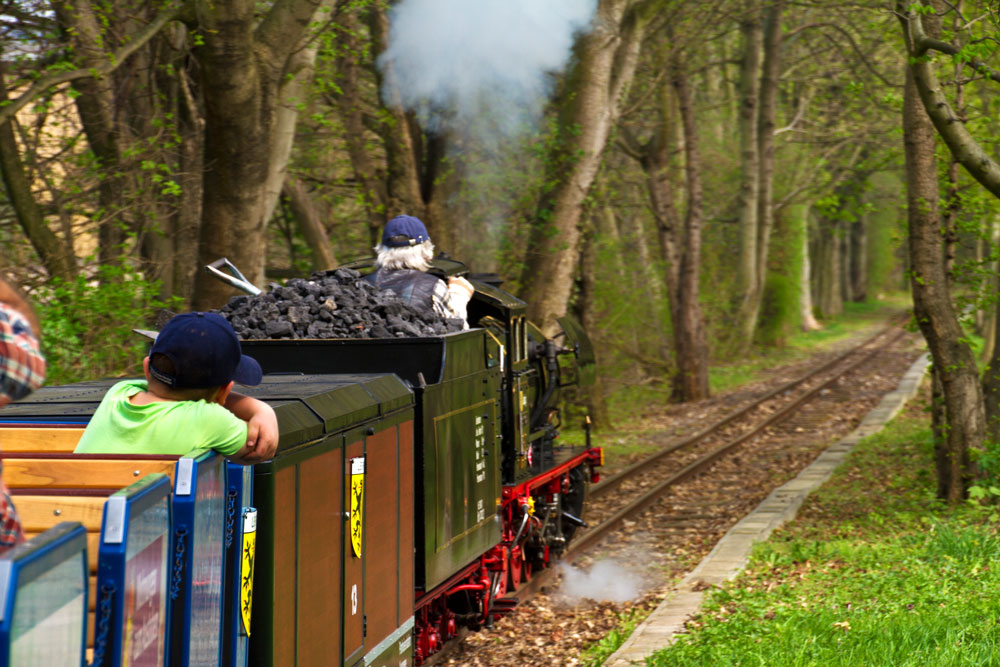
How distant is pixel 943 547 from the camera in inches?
354

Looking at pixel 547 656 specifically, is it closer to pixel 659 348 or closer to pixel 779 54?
pixel 659 348

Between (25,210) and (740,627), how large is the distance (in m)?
7.51

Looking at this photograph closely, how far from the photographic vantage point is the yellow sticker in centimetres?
391

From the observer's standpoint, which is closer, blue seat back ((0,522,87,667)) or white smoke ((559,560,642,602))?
blue seat back ((0,522,87,667))

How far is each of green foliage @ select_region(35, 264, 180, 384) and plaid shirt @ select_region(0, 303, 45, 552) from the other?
7.18m

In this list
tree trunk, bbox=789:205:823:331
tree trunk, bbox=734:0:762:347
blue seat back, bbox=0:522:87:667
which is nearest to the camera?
blue seat back, bbox=0:522:87:667

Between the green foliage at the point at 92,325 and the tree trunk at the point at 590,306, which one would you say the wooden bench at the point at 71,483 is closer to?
the green foliage at the point at 92,325

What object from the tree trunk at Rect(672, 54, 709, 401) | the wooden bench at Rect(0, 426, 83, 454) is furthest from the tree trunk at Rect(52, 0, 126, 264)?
the tree trunk at Rect(672, 54, 709, 401)

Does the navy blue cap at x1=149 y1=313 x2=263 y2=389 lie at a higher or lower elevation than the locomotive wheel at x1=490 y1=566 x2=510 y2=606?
higher

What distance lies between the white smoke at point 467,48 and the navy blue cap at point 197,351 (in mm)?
10375

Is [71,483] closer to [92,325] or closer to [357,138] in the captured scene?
[92,325]

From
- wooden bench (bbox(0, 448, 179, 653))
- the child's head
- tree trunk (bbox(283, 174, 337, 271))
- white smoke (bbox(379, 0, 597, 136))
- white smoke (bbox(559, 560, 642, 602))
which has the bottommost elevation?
white smoke (bbox(559, 560, 642, 602))

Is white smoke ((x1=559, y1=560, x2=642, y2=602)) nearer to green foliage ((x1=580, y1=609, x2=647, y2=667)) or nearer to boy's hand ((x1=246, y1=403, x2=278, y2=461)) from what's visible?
green foliage ((x1=580, y1=609, x2=647, y2=667))

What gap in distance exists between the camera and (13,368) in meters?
2.73
